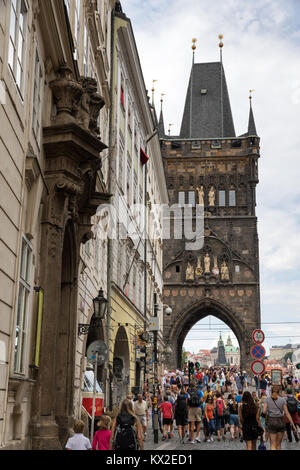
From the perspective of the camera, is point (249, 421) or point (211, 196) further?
point (211, 196)

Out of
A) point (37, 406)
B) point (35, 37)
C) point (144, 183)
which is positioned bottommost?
point (37, 406)

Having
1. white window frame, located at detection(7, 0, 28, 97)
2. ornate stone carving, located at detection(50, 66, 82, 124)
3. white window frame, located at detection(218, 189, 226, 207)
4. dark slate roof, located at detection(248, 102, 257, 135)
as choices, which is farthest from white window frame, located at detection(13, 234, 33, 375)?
dark slate roof, located at detection(248, 102, 257, 135)

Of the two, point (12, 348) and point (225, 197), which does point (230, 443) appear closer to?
point (12, 348)

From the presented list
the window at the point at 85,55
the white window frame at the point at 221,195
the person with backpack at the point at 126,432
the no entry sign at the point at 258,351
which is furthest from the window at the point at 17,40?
the white window frame at the point at 221,195

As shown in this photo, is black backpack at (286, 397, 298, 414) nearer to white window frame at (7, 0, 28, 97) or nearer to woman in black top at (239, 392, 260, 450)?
woman in black top at (239, 392, 260, 450)

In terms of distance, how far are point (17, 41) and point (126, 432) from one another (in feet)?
16.4

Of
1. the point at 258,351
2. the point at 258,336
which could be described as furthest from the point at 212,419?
the point at 258,351

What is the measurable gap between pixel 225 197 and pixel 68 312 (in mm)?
44729

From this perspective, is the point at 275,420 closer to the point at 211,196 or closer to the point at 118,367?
the point at 118,367

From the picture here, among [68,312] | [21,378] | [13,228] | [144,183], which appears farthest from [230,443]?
[144,183]

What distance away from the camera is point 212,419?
58.7ft

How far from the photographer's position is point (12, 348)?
8125 millimetres

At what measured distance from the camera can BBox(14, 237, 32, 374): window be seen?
9.08 m
